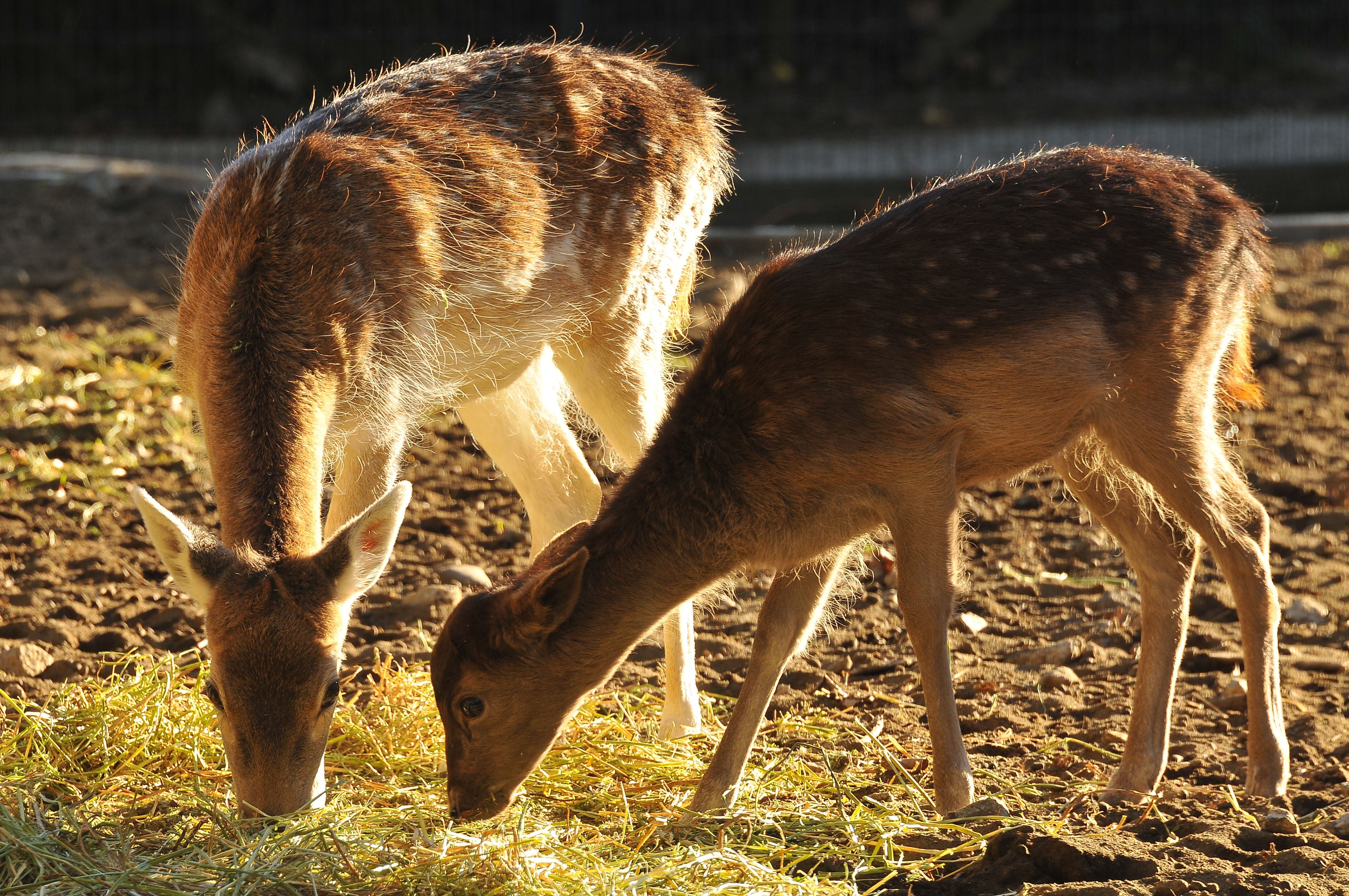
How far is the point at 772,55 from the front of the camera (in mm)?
16516

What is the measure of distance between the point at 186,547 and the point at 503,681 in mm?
890

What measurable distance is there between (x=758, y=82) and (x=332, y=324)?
1284 centimetres

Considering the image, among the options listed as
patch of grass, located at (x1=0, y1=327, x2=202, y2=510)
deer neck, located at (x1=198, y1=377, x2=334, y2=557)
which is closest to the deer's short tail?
deer neck, located at (x1=198, y1=377, x2=334, y2=557)

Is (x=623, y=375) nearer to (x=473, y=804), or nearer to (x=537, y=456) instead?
Answer: (x=537, y=456)

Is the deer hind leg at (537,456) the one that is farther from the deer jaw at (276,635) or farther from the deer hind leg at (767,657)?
the deer jaw at (276,635)

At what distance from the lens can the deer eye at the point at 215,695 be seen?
3.81m

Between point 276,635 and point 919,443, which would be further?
point 919,443

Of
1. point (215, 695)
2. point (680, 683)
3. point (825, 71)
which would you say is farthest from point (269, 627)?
point (825, 71)

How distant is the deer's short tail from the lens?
4.95 m

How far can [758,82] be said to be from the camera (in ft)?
54.4

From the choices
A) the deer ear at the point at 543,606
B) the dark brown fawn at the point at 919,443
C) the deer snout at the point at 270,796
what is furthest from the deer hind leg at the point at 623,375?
the deer snout at the point at 270,796

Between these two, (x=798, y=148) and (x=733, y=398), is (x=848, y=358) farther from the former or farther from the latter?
(x=798, y=148)

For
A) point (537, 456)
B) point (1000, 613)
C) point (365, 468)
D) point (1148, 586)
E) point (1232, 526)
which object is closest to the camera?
point (1232, 526)

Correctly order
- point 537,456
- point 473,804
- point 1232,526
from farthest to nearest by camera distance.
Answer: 1. point 537,456
2. point 1232,526
3. point 473,804
